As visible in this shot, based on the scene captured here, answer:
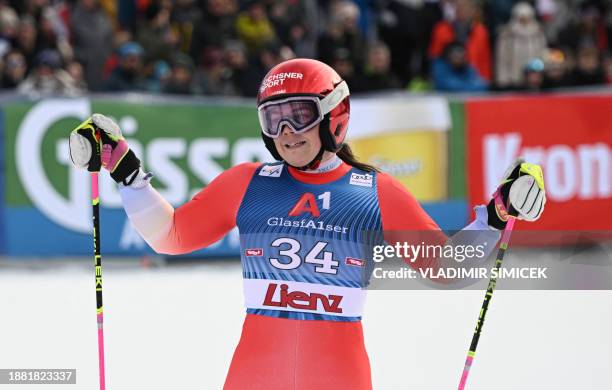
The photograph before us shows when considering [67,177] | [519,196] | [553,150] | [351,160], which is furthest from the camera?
[553,150]

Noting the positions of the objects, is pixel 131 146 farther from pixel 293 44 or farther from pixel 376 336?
pixel 293 44

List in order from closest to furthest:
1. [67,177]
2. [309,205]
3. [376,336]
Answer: [309,205] < [376,336] < [67,177]

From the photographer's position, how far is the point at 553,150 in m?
10.1

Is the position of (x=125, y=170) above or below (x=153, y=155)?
below

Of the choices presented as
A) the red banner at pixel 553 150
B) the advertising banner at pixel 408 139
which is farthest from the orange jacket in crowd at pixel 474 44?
the advertising banner at pixel 408 139

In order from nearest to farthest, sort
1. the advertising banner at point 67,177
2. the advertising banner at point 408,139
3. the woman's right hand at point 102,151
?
the woman's right hand at point 102,151 → the advertising banner at point 67,177 → the advertising banner at point 408,139

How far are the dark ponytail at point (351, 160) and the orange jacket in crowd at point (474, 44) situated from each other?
9.33 m

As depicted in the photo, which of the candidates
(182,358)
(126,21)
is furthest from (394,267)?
(126,21)

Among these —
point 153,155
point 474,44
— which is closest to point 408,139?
point 153,155

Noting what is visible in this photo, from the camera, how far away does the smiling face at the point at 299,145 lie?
3395 millimetres

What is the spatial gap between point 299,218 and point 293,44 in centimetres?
940

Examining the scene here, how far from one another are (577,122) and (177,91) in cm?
379

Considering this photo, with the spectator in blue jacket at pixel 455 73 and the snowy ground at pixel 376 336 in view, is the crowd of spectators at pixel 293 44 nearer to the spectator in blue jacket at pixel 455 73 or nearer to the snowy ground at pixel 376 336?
the spectator in blue jacket at pixel 455 73

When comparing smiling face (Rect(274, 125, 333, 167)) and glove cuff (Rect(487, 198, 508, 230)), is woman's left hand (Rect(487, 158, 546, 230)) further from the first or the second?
smiling face (Rect(274, 125, 333, 167))
